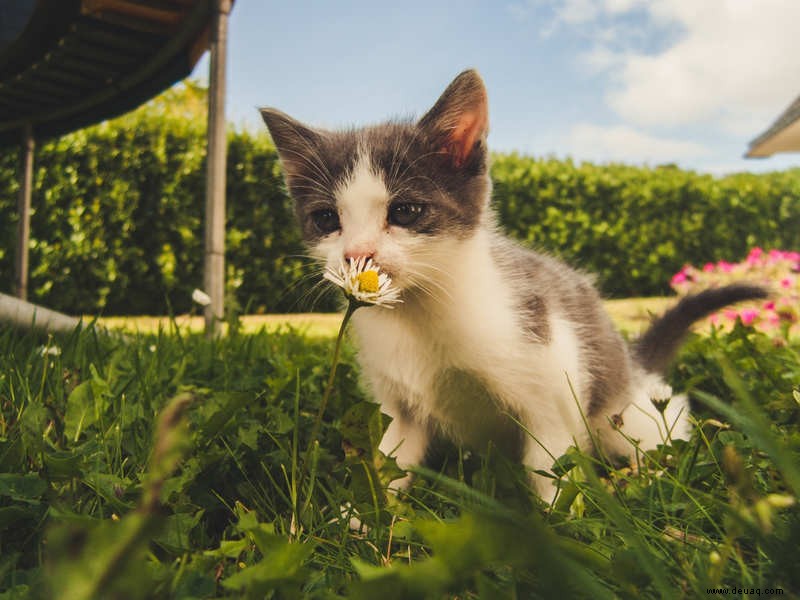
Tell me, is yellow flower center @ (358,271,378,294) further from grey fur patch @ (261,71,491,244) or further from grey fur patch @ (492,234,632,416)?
grey fur patch @ (492,234,632,416)

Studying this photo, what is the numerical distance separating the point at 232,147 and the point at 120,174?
5.08ft

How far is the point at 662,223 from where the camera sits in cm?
1133

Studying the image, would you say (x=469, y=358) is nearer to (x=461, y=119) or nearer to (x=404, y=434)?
(x=404, y=434)

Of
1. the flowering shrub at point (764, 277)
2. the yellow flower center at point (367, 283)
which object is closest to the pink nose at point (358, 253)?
the yellow flower center at point (367, 283)

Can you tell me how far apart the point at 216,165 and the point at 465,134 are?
2390mm

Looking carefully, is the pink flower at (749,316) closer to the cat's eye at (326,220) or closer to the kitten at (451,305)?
the kitten at (451,305)

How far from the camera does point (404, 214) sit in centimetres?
167

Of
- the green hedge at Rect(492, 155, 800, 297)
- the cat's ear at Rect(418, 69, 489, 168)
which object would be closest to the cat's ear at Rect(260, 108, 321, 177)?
the cat's ear at Rect(418, 69, 489, 168)

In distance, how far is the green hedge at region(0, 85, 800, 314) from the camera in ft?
24.1

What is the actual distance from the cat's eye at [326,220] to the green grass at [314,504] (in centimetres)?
50

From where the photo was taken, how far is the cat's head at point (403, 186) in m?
1.61

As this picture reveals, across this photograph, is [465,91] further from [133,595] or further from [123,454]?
[133,595]

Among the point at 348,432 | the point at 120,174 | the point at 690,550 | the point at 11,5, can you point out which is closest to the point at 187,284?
the point at 120,174

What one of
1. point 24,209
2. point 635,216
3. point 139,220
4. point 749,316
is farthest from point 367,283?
point 635,216
